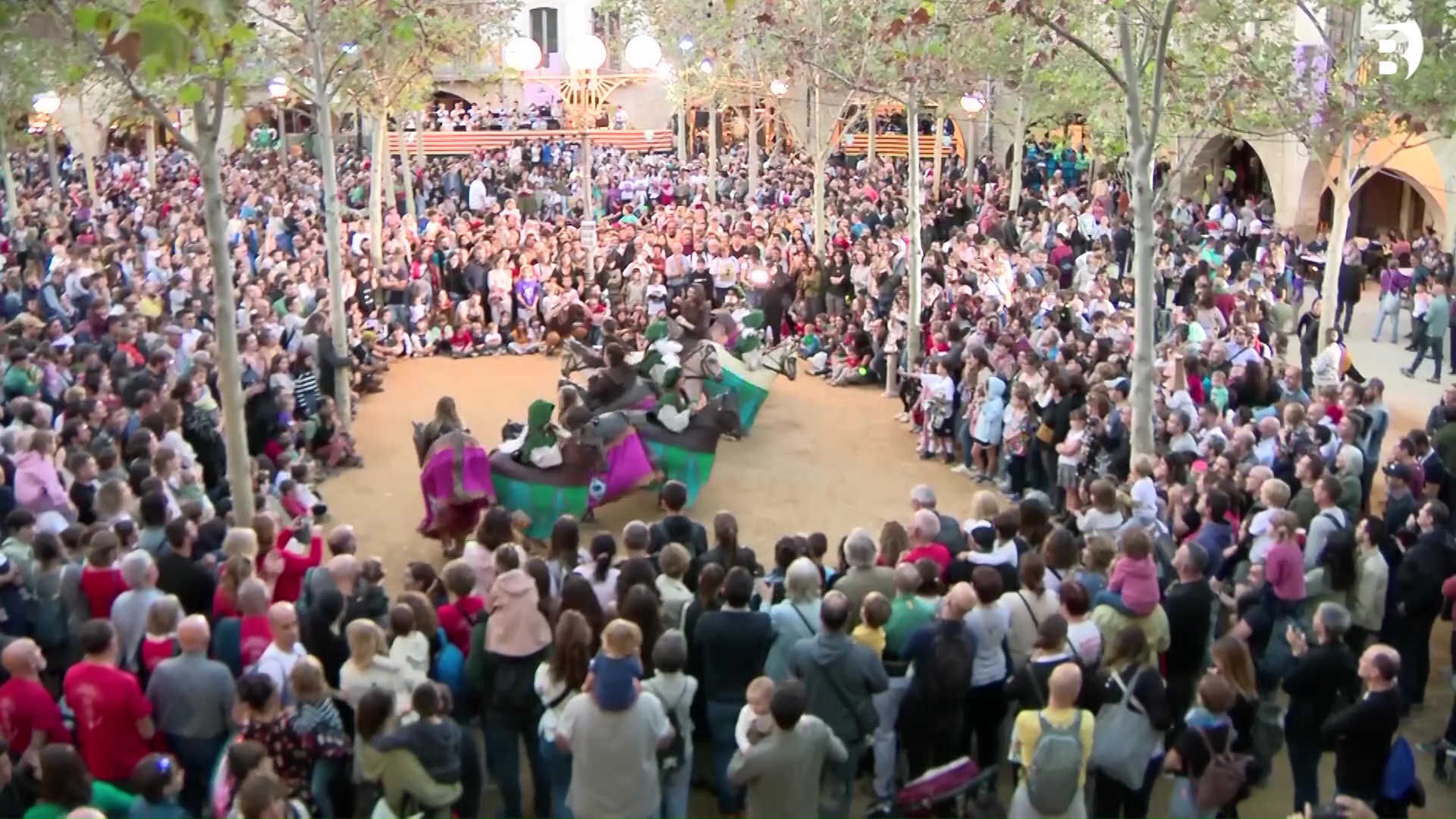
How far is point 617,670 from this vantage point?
559 centimetres

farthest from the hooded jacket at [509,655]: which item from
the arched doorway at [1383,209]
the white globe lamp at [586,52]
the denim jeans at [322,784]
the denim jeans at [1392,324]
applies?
the arched doorway at [1383,209]

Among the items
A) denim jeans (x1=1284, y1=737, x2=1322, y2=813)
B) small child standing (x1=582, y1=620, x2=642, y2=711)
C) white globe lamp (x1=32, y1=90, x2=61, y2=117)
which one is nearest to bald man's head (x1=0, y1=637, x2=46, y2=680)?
small child standing (x1=582, y1=620, x2=642, y2=711)

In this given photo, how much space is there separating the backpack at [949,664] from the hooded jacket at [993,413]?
19.2ft

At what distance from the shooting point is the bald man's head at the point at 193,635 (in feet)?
19.3

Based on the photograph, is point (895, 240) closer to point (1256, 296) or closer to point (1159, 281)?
point (1159, 281)

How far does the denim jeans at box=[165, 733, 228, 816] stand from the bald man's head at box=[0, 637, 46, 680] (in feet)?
2.05

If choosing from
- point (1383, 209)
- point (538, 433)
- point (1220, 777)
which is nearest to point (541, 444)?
point (538, 433)

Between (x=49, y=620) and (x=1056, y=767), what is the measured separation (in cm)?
478

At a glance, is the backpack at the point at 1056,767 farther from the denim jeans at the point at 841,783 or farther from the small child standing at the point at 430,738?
the small child standing at the point at 430,738

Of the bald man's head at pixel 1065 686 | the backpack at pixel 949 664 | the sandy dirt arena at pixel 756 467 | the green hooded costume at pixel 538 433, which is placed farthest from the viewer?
the sandy dirt arena at pixel 756 467

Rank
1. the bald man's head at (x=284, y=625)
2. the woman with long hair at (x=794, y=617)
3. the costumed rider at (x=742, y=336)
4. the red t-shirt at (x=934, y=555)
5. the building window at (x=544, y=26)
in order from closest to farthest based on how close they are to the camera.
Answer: the bald man's head at (x=284, y=625) → the woman with long hair at (x=794, y=617) → the red t-shirt at (x=934, y=555) → the costumed rider at (x=742, y=336) → the building window at (x=544, y=26)

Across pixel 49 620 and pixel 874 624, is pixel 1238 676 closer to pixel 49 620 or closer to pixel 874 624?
pixel 874 624

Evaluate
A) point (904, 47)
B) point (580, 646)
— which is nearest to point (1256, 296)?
point (904, 47)

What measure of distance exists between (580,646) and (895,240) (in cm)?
1275
